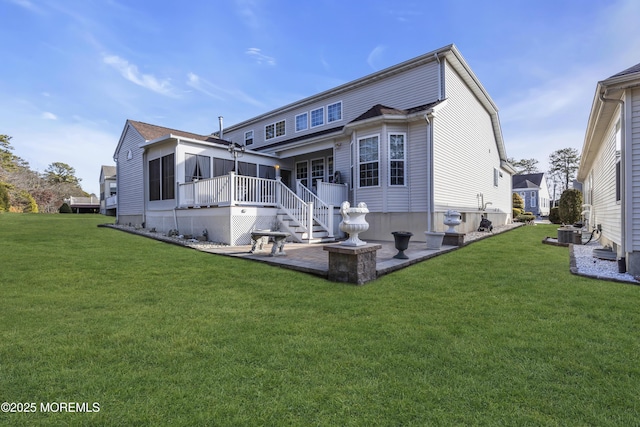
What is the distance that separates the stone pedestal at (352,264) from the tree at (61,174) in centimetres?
5557

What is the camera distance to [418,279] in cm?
490

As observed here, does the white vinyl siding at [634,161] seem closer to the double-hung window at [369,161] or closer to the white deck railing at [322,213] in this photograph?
the double-hung window at [369,161]

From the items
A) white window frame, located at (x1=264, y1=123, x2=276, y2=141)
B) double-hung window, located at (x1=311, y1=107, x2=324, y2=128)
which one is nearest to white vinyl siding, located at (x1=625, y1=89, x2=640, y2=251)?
double-hung window, located at (x1=311, y1=107, x2=324, y2=128)

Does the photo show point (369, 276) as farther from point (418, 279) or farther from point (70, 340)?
point (70, 340)

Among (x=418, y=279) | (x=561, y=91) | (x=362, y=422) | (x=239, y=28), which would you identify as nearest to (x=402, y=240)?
(x=418, y=279)

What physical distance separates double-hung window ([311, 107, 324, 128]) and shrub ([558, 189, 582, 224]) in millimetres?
13893

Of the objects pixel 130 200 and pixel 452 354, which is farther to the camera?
pixel 130 200

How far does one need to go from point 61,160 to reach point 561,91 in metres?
61.7

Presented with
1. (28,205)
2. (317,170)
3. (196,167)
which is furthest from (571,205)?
(28,205)

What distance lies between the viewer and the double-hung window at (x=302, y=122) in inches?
596

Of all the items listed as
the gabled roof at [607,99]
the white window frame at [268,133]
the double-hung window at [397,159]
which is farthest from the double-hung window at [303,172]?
the gabled roof at [607,99]

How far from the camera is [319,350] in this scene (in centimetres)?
252

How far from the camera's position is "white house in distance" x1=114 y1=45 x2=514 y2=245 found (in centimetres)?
976

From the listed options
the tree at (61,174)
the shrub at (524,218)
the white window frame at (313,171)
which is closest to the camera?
the white window frame at (313,171)
